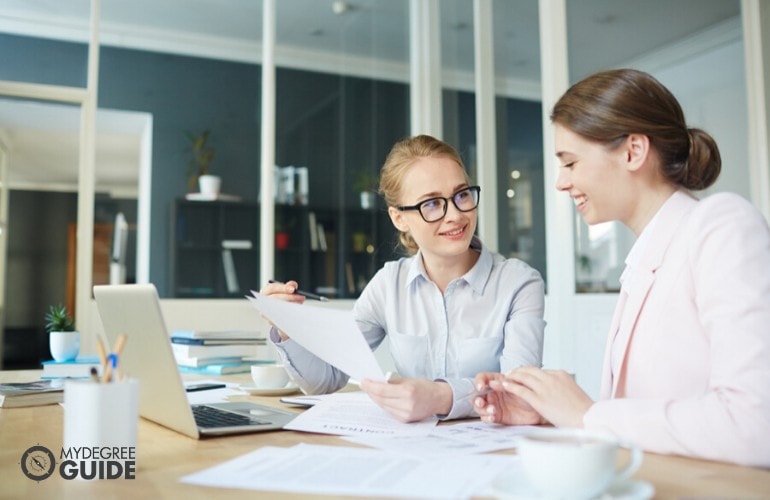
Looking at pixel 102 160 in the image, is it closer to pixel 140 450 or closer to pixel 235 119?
pixel 235 119

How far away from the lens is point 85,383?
2.56 ft

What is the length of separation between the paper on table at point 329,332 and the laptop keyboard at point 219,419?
171mm

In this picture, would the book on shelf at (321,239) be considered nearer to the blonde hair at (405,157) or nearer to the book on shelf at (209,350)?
the book on shelf at (209,350)

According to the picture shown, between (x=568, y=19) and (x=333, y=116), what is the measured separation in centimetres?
167

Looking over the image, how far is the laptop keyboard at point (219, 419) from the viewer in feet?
Answer: 3.69

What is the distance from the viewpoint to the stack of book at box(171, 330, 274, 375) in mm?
2070

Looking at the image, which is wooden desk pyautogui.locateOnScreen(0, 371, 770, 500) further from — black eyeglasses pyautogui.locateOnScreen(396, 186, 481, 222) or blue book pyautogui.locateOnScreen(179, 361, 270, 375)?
blue book pyautogui.locateOnScreen(179, 361, 270, 375)

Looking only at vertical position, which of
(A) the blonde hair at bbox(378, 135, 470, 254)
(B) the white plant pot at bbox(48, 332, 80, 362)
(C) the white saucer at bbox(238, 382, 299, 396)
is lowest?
(C) the white saucer at bbox(238, 382, 299, 396)

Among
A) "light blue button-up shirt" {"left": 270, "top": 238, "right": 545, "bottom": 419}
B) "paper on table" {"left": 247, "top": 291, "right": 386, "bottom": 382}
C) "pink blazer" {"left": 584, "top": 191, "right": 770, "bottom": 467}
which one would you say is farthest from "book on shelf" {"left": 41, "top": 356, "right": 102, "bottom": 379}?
"pink blazer" {"left": 584, "top": 191, "right": 770, "bottom": 467}

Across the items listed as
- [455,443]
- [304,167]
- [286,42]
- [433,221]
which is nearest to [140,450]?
[455,443]

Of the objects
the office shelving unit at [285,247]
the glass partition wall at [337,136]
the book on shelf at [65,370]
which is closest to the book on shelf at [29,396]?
the book on shelf at [65,370]

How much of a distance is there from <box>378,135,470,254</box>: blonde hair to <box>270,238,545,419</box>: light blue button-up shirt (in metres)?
0.19

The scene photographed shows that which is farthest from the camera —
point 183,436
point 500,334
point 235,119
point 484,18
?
point 235,119

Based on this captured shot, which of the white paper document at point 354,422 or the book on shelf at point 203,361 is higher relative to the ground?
the book on shelf at point 203,361
